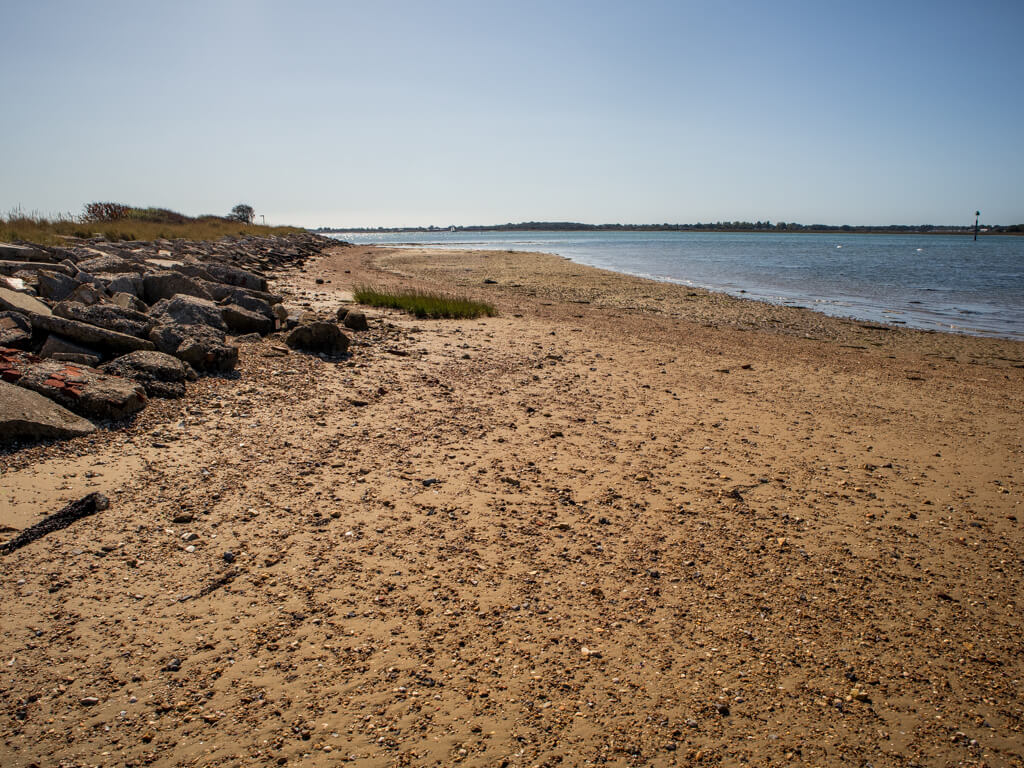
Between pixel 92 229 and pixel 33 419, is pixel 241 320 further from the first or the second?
pixel 92 229

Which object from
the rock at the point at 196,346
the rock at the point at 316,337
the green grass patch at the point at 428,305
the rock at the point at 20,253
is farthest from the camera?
the green grass patch at the point at 428,305

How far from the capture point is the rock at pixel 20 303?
592cm

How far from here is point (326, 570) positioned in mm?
3184

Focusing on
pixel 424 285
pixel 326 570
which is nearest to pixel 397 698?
pixel 326 570

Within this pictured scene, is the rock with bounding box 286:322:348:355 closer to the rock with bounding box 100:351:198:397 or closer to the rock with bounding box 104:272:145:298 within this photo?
the rock with bounding box 100:351:198:397

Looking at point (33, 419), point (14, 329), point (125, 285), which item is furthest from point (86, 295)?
point (33, 419)

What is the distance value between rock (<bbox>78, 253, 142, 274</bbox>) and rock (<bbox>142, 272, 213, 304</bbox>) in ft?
5.07

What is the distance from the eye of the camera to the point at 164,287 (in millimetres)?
8398

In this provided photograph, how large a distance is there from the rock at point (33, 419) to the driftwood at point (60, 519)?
41.0 inches

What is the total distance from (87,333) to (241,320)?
2418 mm

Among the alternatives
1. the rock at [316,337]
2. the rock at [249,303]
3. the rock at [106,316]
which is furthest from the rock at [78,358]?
the rock at [249,303]

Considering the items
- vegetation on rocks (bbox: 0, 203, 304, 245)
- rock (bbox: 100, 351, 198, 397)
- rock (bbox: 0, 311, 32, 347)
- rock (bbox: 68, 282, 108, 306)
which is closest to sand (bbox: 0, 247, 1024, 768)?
Result: rock (bbox: 100, 351, 198, 397)

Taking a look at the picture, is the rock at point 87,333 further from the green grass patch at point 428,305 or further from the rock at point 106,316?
the green grass patch at point 428,305

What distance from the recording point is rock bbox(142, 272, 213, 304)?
8.39 metres
